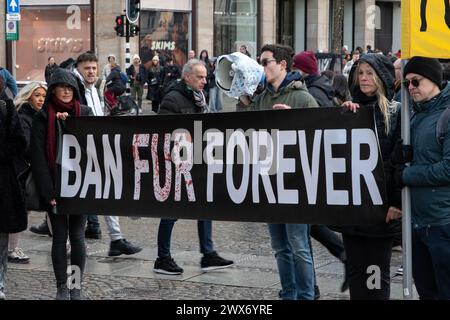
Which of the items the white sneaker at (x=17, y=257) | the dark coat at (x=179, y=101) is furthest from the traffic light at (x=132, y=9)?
the dark coat at (x=179, y=101)

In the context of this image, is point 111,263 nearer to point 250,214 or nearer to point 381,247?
point 250,214

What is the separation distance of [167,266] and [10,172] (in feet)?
5.84

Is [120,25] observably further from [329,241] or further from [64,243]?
[64,243]

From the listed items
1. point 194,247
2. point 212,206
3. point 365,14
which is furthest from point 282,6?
point 212,206

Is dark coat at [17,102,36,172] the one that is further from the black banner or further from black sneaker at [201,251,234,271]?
black sneaker at [201,251,234,271]

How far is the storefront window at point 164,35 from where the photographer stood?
3064cm

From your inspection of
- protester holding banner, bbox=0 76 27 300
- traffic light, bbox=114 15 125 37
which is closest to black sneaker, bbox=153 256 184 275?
protester holding banner, bbox=0 76 27 300

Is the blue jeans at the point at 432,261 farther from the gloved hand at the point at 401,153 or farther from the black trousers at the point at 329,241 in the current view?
the black trousers at the point at 329,241

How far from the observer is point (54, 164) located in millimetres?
6625

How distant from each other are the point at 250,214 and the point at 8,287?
2.67 m

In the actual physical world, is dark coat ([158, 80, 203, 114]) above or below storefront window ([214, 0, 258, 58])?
below

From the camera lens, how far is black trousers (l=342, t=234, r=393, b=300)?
17.6 feet

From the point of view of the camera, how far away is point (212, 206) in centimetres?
600

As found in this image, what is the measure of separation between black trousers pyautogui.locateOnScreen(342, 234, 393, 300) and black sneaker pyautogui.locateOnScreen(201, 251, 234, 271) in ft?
8.96
